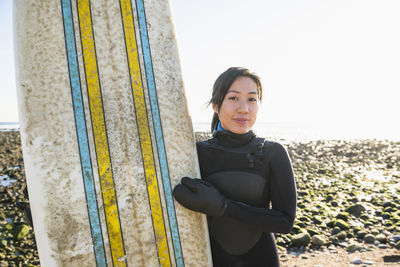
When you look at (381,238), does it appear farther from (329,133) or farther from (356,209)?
(329,133)

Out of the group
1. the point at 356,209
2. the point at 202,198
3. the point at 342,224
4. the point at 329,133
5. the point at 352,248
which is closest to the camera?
the point at 202,198

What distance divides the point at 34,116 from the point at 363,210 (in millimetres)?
5089

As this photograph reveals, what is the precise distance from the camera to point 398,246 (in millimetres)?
3287

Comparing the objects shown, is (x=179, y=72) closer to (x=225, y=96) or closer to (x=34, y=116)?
(x=225, y=96)

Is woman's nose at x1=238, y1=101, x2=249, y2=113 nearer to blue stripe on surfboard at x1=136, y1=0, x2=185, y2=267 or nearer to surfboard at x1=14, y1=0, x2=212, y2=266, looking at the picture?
surfboard at x1=14, y1=0, x2=212, y2=266

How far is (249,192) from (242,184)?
0.06m

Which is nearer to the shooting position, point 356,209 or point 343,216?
point 343,216

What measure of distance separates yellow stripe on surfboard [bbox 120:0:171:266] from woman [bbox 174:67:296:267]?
0.52 feet

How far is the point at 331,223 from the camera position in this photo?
13.4ft

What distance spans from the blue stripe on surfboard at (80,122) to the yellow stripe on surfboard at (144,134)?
28cm

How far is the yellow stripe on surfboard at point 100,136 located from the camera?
1423 mm

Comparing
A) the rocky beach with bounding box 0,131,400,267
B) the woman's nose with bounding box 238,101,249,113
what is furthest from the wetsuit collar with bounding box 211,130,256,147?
the rocky beach with bounding box 0,131,400,267

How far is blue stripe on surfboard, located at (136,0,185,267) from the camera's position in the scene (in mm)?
1525

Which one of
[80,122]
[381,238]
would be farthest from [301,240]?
[80,122]
